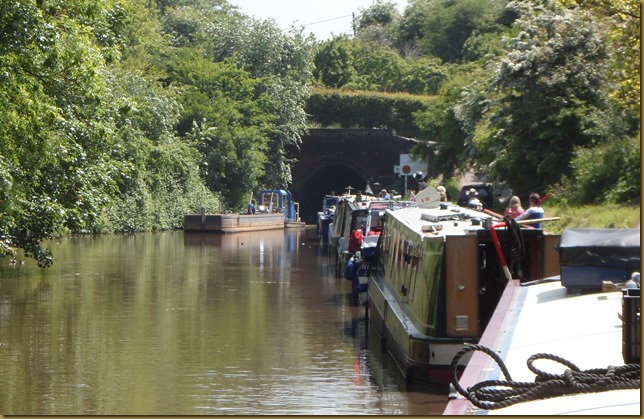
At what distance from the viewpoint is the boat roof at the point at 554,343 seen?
5137 mm

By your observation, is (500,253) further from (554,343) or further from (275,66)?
(275,66)

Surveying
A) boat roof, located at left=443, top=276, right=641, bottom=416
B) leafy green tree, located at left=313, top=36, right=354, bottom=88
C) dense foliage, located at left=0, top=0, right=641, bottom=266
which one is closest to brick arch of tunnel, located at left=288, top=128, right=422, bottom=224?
dense foliage, located at left=0, top=0, right=641, bottom=266

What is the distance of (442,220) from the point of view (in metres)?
13.8

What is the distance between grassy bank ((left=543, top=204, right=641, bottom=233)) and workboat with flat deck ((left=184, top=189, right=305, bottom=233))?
22090 mm

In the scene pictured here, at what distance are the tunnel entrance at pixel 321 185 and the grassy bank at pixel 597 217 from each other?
3727cm

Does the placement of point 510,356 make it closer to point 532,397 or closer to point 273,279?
point 532,397

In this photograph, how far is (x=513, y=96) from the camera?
91.9ft

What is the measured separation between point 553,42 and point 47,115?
548 inches

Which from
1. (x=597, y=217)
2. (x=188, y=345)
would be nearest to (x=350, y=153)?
(x=597, y=217)

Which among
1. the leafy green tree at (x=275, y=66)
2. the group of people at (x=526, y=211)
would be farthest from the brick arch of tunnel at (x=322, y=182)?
the group of people at (x=526, y=211)

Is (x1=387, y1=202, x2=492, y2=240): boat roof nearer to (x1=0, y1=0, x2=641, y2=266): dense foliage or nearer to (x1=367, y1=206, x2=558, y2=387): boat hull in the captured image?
(x1=367, y1=206, x2=558, y2=387): boat hull

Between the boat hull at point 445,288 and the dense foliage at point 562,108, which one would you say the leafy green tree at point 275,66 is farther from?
the boat hull at point 445,288

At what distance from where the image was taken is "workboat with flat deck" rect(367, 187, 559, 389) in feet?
37.2

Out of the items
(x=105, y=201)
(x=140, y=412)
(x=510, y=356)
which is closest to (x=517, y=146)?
(x=105, y=201)
